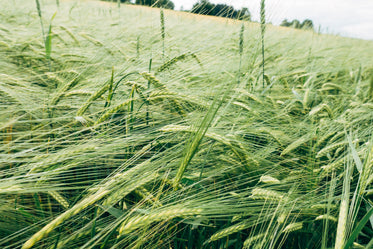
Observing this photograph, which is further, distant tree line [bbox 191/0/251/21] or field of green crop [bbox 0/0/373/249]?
distant tree line [bbox 191/0/251/21]

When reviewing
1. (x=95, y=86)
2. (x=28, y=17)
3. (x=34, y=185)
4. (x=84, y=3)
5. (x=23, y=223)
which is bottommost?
(x=23, y=223)

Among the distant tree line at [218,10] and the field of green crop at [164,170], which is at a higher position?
the distant tree line at [218,10]

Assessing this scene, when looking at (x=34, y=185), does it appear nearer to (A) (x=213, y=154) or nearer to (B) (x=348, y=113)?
(A) (x=213, y=154)

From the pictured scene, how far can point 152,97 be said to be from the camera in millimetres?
689

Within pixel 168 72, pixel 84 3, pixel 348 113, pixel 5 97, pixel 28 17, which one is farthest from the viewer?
pixel 84 3

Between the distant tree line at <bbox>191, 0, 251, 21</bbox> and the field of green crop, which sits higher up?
the distant tree line at <bbox>191, 0, 251, 21</bbox>

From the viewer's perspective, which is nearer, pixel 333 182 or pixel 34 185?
pixel 34 185

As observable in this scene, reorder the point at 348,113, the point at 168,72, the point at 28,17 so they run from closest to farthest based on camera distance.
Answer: the point at 168,72
the point at 348,113
the point at 28,17

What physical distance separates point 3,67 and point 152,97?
2.52 feet

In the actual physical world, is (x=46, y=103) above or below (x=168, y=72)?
below

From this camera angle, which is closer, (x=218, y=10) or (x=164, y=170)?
(x=164, y=170)

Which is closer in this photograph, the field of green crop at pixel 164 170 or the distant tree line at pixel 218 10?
the field of green crop at pixel 164 170

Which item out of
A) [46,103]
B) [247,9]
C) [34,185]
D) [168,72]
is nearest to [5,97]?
[46,103]

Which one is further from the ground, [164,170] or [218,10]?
[218,10]
